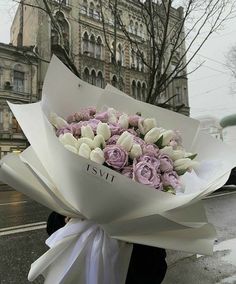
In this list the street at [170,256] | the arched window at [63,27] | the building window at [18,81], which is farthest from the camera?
the building window at [18,81]

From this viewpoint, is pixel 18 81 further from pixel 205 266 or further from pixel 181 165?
pixel 181 165

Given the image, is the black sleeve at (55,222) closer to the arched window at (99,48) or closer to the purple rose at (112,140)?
the purple rose at (112,140)

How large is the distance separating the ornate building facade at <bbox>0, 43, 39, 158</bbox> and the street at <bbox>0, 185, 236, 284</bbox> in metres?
17.7

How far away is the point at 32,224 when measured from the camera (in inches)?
269

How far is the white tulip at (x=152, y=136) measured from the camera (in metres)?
1.50

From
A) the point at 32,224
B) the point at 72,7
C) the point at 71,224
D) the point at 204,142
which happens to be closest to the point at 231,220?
the point at 32,224

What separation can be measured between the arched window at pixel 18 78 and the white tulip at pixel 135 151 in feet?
84.6

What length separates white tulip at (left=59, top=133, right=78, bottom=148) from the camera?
143 cm

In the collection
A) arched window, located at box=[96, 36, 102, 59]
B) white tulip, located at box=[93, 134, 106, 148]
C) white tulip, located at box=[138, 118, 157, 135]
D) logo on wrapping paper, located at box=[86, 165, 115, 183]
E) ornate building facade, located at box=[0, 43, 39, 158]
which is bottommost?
logo on wrapping paper, located at box=[86, 165, 115, 183]

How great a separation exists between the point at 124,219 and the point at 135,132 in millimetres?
400

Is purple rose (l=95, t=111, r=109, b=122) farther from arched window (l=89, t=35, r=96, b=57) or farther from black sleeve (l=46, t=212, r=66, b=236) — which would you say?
arched window (l=89, t=35, r=96, b=57)

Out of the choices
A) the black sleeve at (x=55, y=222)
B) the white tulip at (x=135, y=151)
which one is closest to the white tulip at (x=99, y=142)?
the white tulip at (x=135, y=151)

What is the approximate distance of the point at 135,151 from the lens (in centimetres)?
141

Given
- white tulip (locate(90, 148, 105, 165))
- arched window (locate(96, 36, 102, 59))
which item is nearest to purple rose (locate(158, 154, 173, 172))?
white tulip (locate(90, 148, 105, 165))
